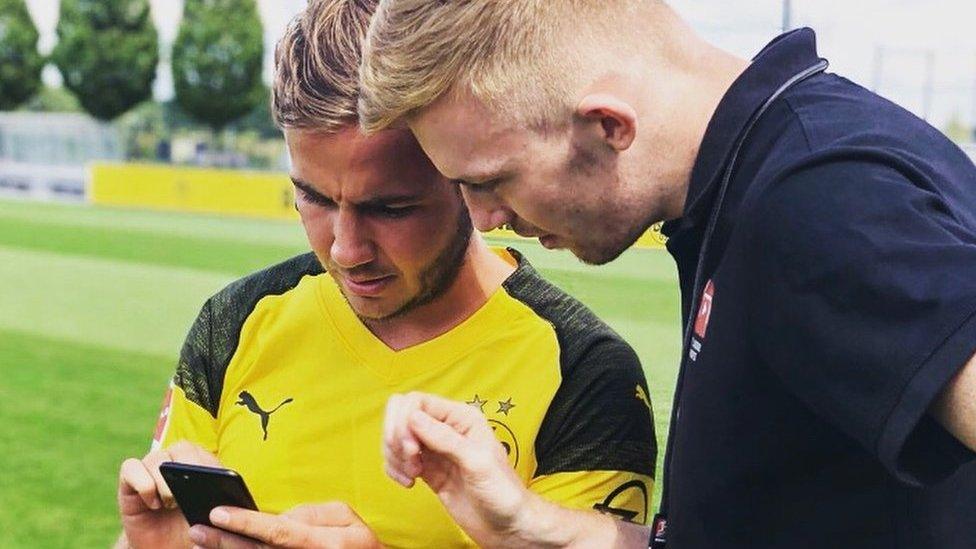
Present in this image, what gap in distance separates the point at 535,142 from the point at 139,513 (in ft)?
3.22

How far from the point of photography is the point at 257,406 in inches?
83.2

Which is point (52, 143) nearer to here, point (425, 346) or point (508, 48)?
point (425, 346)

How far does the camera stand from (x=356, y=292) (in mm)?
1978

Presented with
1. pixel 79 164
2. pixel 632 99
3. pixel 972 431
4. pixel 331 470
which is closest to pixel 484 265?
pixel 331 470

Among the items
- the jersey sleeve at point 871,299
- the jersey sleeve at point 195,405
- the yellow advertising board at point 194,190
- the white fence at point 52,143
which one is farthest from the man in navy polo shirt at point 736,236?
the white fence at point 52,143

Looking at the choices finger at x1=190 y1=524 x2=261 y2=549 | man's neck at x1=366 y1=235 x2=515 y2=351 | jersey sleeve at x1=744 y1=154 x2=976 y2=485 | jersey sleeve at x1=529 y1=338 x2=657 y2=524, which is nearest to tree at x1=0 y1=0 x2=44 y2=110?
man's neck at x1=366 y1=235 x2=515 y2=351

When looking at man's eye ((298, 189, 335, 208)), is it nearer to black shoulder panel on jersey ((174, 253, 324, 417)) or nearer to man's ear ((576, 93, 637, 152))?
black shoulder panel on jersey ((174, 253, 324, 417))

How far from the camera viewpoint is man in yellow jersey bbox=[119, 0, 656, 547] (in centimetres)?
190

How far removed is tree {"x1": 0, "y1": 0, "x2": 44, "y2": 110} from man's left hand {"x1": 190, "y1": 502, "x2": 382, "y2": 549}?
4022 cm

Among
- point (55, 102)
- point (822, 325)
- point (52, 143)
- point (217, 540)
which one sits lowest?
point (55, 102)

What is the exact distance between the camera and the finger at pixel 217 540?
191 centimetres

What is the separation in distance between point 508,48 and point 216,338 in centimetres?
91

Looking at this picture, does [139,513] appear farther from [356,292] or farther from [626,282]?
[626,282]

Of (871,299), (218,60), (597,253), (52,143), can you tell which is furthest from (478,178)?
(52,143)
